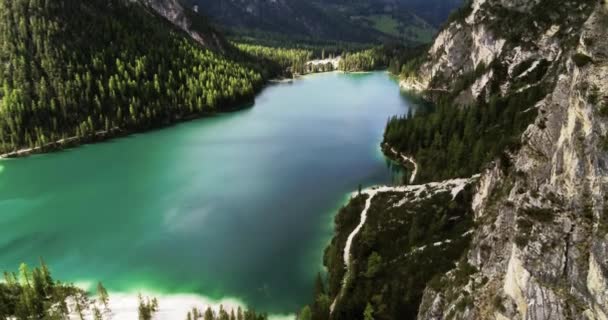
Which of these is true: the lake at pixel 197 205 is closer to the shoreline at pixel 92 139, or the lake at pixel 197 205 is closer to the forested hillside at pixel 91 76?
the shoreline at pixel 92 139

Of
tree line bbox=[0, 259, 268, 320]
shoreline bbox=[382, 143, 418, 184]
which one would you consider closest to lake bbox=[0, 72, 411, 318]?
shoreline bbox=[382, 143, 418, 184]

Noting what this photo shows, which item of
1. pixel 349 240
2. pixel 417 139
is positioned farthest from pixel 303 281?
pixel 417 139

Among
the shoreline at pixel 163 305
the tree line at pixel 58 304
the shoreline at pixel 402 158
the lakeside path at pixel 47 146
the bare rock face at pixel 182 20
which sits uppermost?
the bare rock face at pixel 182 20

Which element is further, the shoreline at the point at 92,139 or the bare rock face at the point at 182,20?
the bare rock face at the point at 182,20

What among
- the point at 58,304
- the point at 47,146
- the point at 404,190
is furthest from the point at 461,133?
the point at 47,146

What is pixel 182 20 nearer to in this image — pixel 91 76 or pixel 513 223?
pixel 91 76

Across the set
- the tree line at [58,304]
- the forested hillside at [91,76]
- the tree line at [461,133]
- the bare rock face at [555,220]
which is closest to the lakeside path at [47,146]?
the forested hillside at [91,76]

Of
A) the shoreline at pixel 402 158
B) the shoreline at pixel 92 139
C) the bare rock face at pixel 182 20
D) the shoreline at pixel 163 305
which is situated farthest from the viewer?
the bare rock face at pixel 182 20
